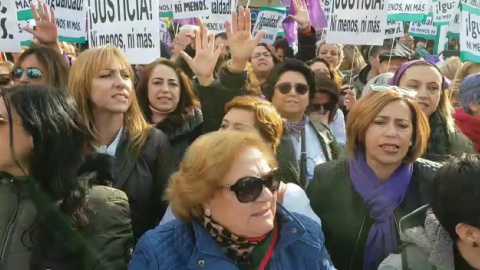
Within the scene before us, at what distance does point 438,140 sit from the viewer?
4387 millimetres

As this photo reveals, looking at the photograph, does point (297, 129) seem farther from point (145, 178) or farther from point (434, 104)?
point (145, 178)

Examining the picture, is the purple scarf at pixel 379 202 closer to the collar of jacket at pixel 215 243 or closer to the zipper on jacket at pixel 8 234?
the collar of jacket at pixel 215 243

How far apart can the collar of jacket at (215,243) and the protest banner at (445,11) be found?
263 inches

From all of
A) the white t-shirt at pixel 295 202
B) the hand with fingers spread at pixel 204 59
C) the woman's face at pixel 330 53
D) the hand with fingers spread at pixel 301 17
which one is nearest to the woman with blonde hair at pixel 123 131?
the hand with fingers spread at pixel 204 59

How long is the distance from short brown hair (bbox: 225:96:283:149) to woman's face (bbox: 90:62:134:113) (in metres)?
0.58

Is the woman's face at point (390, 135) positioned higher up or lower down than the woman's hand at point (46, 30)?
lower down

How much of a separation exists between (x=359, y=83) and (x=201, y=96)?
13.4ft

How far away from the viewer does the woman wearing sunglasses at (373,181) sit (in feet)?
10.4

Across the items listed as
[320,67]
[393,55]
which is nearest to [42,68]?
[320,67]

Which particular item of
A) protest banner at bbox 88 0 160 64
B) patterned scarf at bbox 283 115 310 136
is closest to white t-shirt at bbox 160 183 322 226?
patterned scarf at bbox 283 115 310 136

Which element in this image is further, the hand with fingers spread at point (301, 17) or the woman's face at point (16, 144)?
the hand with fingers spread at point (301, 17)

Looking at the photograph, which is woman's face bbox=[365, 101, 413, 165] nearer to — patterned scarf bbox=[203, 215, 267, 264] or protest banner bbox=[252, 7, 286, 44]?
patterned scarf bbox=[203, 215, 267, 264]

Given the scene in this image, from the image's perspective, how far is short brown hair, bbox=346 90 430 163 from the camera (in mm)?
3398

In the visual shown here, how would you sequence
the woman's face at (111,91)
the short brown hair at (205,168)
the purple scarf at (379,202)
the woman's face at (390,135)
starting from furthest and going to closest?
1. the woman's face at (111,91)
2. the woman's face at (390,135)
3. the purple scarf at (379,202)
4. the short brown hair at (205,168)
